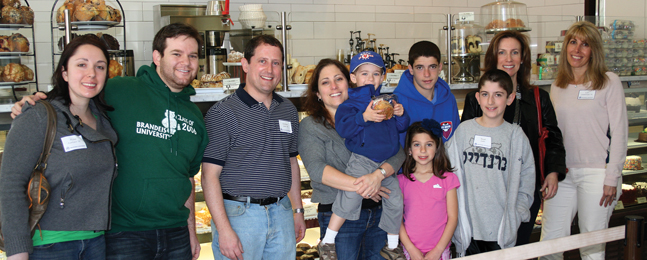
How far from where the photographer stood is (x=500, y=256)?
6.42 feet

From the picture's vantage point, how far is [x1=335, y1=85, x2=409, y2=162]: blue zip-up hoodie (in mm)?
2334

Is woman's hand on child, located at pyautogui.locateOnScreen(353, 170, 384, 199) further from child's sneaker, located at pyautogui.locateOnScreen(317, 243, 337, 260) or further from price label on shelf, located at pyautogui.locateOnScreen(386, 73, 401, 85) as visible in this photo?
price label on shelf, located at pyautogui.locateOnScreen(386, 73, 401, 85)

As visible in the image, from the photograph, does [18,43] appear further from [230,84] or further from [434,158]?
[434,158]

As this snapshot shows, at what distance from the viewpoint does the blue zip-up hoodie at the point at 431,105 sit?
278 centimetres

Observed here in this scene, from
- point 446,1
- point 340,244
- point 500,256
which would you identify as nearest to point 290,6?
point 446,1

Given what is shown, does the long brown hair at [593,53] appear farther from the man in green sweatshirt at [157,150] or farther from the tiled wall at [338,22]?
the man in green sweatshirt at [157,150]

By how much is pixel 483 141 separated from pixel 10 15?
9.65 ft

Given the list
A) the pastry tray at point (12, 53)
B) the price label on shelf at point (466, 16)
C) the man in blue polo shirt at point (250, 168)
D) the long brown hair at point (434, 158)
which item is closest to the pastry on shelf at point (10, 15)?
the pastry tray at point (12, 53)

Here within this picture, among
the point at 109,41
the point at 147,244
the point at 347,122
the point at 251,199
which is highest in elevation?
the point at 109,41

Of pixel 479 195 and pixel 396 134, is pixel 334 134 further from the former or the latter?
pixel 479 195

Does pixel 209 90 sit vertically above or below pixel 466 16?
below

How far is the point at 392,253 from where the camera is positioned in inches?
99.9

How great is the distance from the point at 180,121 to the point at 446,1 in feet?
17.2

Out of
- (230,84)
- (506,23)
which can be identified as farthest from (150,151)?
(506,23)
